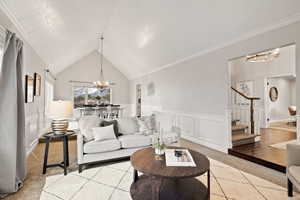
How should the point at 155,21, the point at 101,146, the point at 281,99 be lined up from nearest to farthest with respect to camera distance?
1. the point at 101,146
2. the point at 155,21
3. the point at 281,99

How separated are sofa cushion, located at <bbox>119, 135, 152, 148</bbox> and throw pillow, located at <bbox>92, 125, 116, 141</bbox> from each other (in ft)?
0.77

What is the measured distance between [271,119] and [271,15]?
624 centimetres

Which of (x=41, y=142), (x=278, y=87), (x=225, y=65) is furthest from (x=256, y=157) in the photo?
(x=278, y=87)

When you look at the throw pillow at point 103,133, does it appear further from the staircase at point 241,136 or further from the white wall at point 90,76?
the white wall at point 90,76

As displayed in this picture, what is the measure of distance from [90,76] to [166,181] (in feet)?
24.5

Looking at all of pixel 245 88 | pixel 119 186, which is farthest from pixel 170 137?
pixel 245 88

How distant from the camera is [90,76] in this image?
26.5 feet

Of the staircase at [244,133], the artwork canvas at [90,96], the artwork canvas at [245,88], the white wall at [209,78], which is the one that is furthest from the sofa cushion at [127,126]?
the artwork canvas at [90,96]

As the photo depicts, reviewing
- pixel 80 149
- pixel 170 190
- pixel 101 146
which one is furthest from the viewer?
pixel 101 146

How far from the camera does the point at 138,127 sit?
356 centimetres

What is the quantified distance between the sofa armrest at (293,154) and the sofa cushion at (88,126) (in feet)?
10.0

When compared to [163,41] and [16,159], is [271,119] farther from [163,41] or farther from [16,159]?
[16,159]

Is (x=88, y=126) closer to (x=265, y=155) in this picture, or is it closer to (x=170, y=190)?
(x=170, y=190)

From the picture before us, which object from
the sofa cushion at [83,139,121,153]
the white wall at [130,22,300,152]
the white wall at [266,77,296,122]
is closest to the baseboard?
the white wall at [130,22,300,152]
